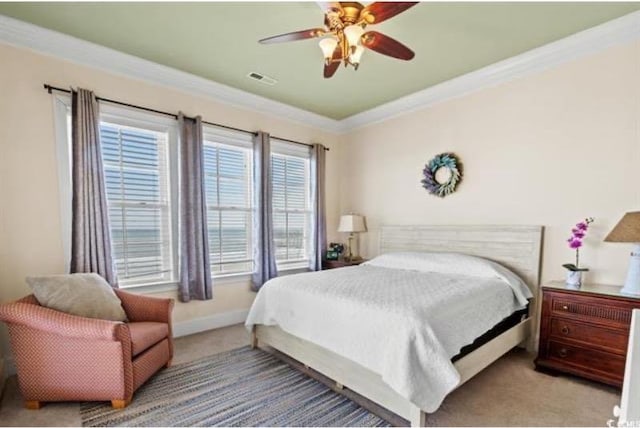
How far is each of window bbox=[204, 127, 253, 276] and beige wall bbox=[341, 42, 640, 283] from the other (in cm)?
209

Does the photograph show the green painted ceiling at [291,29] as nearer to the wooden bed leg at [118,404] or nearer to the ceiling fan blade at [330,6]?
the ceiling fan blade at [330,6]

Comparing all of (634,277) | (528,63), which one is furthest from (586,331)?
(528,63)

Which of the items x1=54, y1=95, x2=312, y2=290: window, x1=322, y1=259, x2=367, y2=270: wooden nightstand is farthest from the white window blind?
x1=322, y1=259, x2=367, y2=270: wooden nightstand

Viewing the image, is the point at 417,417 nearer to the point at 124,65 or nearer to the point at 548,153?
the point at 548,153

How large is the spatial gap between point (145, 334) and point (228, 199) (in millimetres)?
1879

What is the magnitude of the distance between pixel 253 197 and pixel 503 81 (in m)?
3.08

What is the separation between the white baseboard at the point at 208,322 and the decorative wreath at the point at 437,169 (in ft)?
9.17

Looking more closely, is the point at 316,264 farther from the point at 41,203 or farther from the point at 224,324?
the point at 41,203

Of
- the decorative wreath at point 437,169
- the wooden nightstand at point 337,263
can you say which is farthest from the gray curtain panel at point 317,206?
the decorative wreath at point 437,169

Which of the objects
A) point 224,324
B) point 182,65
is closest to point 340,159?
point 182,65

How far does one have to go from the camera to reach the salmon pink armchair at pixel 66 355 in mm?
2027

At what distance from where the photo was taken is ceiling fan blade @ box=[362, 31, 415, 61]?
2.07 m

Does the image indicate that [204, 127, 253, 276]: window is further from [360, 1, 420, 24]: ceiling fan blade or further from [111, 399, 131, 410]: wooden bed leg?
[360, 1, 420, 24]: ceiling fan blade

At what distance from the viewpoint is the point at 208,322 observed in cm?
366
